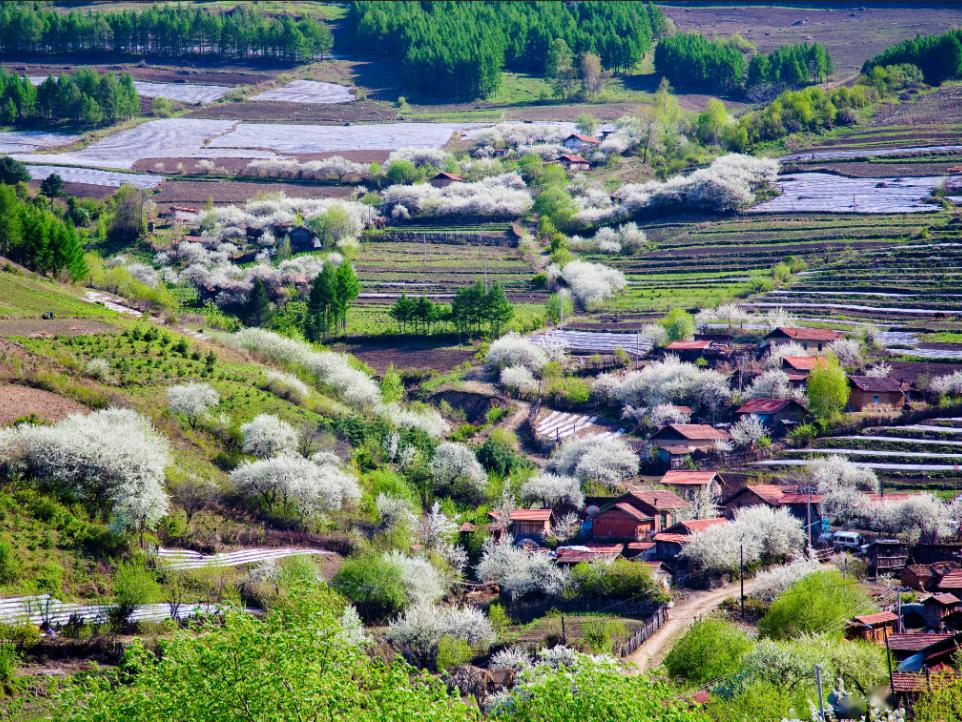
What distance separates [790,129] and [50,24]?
76.2 meters

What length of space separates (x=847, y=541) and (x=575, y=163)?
7043cm

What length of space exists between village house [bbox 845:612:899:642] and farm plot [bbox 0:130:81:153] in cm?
9081

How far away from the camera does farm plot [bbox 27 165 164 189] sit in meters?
107

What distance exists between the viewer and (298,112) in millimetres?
133000

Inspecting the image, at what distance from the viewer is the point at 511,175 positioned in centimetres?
11188

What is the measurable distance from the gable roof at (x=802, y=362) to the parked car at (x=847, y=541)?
1808cm

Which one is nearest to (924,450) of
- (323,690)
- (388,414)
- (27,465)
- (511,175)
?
(388,414)

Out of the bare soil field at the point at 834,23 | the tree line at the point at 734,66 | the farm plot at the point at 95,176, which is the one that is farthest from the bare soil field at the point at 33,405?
the bare soil field at the point at 834,23

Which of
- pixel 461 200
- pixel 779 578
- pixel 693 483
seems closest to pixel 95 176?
pixel 461 200

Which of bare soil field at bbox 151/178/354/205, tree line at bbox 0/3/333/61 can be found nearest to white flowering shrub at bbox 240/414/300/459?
bare soil field at bbox 151/178/354/205

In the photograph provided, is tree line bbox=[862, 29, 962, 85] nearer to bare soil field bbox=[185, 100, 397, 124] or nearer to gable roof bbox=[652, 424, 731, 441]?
bare soil field bbox=[185, 100, 397, 124]

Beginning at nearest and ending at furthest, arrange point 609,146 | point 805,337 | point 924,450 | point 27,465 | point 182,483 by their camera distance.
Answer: point 27,465 → point 182,483 → point 924,450 → point 805,337 → point 609,146

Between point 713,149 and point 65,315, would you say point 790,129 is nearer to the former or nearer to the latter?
point 713,149

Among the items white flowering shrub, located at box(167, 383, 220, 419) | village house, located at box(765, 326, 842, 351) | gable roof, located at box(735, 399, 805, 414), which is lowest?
gable roof, located at box(735, 399, 805, 414)
